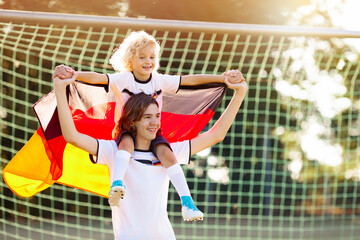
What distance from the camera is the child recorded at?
2.95 meters

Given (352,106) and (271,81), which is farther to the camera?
(352,106)

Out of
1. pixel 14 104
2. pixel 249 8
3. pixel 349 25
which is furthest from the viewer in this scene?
pixel 249 8

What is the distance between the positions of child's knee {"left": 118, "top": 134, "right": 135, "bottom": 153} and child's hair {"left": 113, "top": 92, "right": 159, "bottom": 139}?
0.04 metres

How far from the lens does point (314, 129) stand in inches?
381

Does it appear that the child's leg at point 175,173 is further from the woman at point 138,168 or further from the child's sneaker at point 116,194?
the child's sneaker at point 116,194

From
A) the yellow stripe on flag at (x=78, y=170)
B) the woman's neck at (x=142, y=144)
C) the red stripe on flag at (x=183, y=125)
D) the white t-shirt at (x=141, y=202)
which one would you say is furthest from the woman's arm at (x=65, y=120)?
the red stripe on flag at (x=183, y=125)

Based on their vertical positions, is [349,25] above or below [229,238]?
above

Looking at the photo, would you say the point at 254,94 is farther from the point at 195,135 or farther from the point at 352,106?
the point at 195,135

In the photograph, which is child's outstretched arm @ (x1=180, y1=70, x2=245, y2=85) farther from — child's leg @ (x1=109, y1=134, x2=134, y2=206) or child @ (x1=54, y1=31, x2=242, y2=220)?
child's leg @ (x1=109, y1=134, x2=134, y2=206)

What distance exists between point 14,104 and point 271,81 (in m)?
3.68

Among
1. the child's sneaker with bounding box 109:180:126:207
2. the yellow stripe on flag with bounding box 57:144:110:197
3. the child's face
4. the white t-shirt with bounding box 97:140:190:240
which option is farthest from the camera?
the yellow stripe on flag with bounding box 57:144:110:197

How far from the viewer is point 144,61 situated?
318 cm

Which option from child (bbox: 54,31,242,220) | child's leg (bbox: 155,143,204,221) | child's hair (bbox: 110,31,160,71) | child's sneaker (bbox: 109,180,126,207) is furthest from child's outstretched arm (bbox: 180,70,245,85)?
child's sneaker (bbox: 109,180,126,207)

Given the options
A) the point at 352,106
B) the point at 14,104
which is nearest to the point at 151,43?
the point at 14,104
